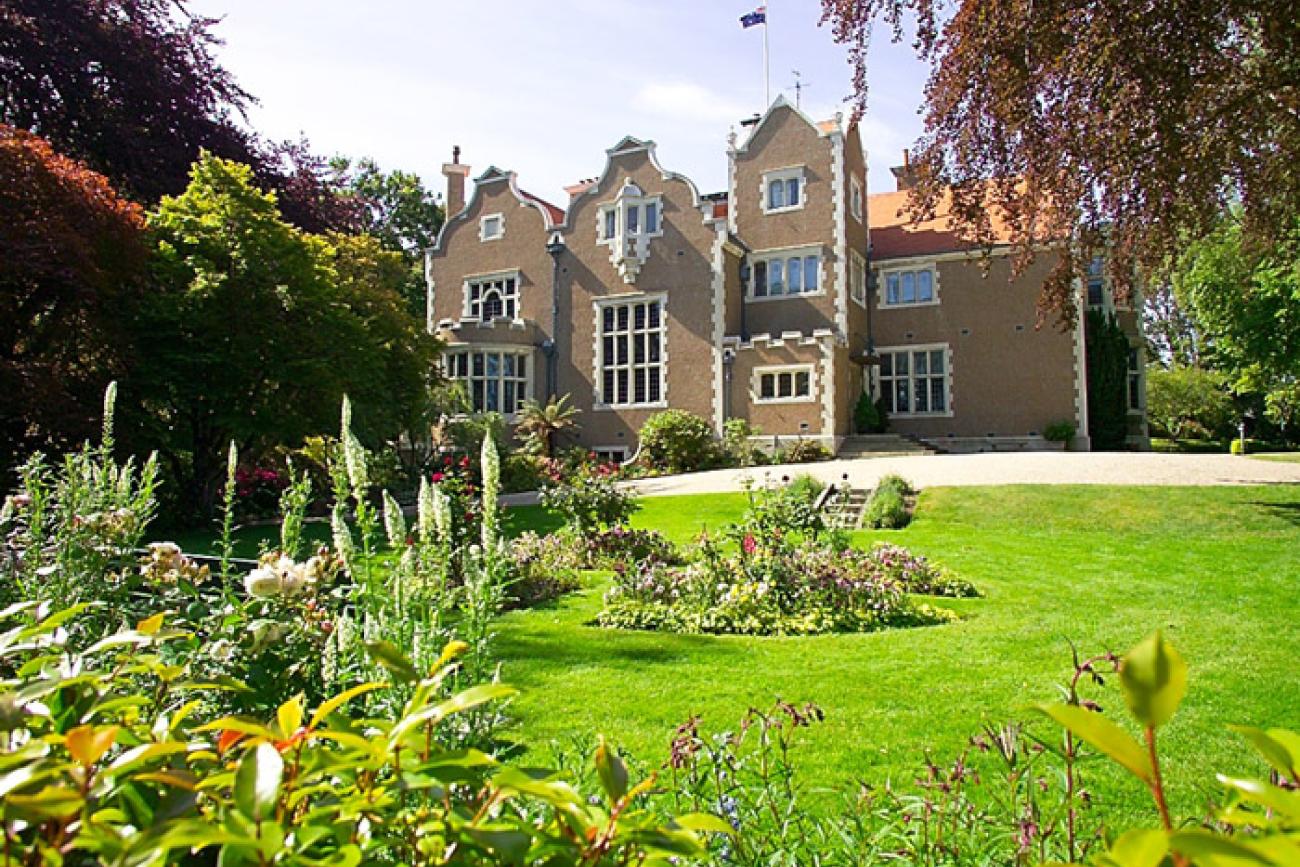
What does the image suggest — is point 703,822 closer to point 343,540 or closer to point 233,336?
point 343,540

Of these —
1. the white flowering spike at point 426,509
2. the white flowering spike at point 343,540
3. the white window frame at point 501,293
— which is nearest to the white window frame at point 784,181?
the white window frame at point 501,293

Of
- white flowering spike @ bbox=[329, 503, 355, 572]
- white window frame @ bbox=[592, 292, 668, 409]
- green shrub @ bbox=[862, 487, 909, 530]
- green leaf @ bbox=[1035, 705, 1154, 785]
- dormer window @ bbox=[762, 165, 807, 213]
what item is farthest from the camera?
white window frame @ bbox=[592, 292, 668, 409]

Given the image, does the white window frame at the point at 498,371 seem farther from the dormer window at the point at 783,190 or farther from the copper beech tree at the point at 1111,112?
the copper beech tree at the point at 1111,112

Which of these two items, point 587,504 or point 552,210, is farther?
point 552,210

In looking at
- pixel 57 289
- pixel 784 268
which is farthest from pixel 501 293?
pixel 57 289

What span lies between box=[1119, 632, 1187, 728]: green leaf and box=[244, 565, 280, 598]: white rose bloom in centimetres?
249

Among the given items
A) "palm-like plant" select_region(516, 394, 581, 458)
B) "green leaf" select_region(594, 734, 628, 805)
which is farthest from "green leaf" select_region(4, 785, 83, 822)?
"palm-like plant" select_region(516, 394, 581, 458)

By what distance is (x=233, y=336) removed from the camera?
14500 mm

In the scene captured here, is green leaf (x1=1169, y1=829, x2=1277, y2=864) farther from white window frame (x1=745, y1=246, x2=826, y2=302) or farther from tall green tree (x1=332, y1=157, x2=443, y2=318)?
→ tall green tree (x1=332, y1=157, x2=443, y2=318)

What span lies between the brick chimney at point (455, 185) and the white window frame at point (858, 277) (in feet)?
46.6

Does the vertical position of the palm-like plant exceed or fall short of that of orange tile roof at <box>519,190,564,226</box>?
it falls short

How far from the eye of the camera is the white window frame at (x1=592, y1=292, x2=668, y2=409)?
26.9 m

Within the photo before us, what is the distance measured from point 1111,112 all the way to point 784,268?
19.3m

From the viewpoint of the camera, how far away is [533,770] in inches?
36.9
